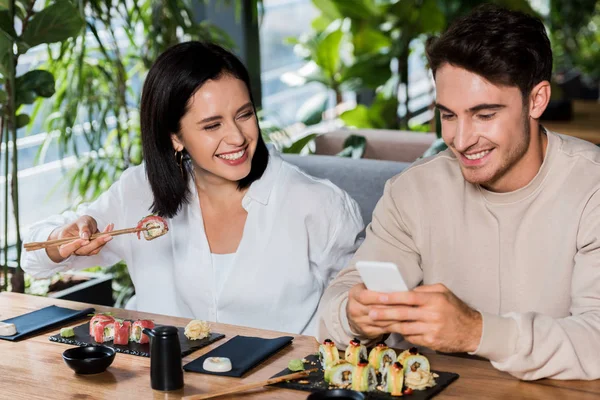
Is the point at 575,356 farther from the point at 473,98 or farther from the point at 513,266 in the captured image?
the point at 473,98

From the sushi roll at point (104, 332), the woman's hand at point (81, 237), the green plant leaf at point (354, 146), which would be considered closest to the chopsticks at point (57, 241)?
the woman's hand at point (81, 237)

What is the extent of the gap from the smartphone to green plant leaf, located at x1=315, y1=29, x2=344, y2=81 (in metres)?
3.48

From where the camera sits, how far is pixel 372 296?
166 cm

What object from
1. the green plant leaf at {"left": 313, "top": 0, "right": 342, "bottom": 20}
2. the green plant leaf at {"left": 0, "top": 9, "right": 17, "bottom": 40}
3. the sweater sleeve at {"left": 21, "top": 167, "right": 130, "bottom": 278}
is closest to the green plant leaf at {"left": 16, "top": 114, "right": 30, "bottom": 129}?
the green plant leaf at {"left": 0, "top": 9, "right": 17, "bottom": 40}

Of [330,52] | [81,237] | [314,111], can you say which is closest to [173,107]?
[81,237]

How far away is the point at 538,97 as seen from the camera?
193 cm

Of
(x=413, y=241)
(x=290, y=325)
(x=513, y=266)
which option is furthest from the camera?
(x=290, y=325)

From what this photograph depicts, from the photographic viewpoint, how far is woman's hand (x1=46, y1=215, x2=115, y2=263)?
2275 mm

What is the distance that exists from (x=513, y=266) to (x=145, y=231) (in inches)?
38.2

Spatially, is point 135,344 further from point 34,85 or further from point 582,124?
point 582,124

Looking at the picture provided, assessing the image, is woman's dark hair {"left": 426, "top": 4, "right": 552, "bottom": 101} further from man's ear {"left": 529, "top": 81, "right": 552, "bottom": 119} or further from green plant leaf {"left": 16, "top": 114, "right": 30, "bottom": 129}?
green plant leaf {"left": 16, "top": 114, "right": 30, "bottom": 129}

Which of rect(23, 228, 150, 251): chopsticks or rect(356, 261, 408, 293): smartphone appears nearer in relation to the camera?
rect(356, 261, 408, 293): smartphone

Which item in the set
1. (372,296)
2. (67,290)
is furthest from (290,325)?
(67,290)

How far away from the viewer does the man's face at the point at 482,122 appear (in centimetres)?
188
